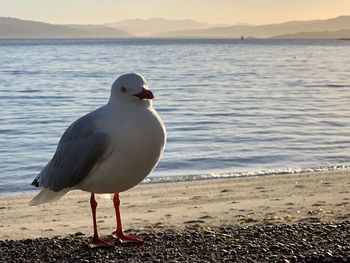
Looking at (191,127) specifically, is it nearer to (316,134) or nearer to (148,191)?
(316,134)

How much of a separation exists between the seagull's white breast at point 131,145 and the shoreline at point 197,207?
8.09ft

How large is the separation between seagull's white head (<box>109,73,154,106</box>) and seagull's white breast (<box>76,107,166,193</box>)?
0.40 ft

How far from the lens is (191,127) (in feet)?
74.1

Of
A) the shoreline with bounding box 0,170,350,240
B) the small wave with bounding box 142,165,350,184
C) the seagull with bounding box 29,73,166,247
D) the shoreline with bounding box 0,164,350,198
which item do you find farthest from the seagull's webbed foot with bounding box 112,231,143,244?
the small wave with bounding box 142,165,350,184

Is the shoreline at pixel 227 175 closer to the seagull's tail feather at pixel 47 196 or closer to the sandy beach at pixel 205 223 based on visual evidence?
the sandy beach at pixel 205 223

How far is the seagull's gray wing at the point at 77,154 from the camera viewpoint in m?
6.86

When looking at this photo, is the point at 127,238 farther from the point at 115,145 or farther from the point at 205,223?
the point at 205,223

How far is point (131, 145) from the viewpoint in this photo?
261 inches

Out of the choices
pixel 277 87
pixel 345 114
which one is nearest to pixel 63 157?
pixel 345 114

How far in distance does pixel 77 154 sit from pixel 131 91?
32.5 inches

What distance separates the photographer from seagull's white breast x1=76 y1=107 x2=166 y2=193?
6.62 metres

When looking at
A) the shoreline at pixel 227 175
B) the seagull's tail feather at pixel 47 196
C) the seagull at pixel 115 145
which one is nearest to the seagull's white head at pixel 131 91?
the seagull at pixel 115 145

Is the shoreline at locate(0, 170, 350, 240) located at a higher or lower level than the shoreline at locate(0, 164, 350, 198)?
higher

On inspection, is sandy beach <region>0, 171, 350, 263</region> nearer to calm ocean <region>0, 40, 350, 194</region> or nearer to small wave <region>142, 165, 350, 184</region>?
small wave <region>142, 165, 350, 184</region>
